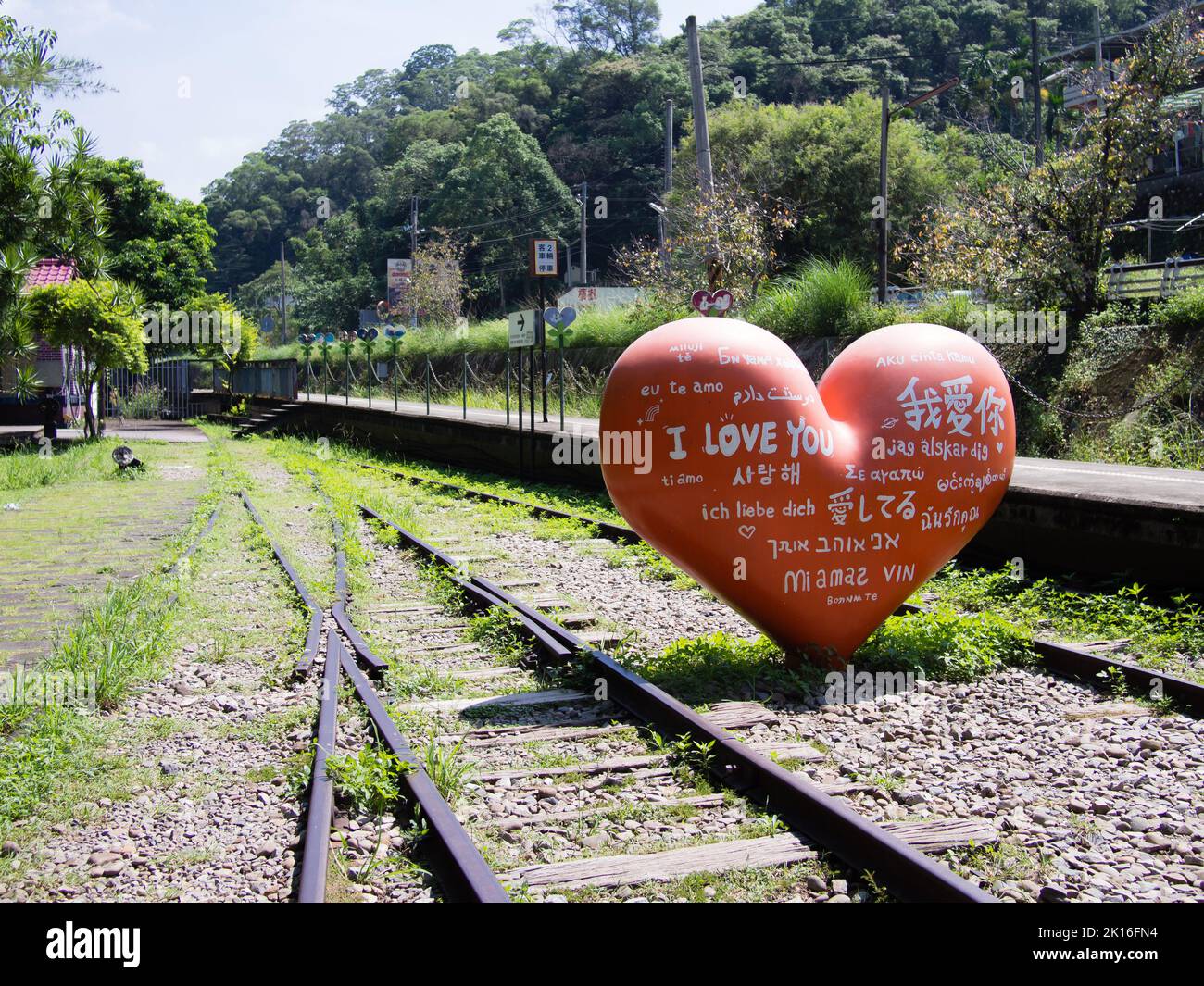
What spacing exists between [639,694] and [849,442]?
181cm

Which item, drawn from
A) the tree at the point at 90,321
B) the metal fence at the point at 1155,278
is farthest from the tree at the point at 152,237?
the metal fence at the point at 1155,278

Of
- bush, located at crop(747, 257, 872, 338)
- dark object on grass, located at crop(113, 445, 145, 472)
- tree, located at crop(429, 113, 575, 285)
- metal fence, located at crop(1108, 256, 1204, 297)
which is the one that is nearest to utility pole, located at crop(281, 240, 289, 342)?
tree, located at crop(429, 113, 575, 285)

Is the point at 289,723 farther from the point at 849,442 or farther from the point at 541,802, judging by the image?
the point at 849,442

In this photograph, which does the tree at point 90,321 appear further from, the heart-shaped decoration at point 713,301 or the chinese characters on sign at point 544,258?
the heart-shaped decoration at point 713,301

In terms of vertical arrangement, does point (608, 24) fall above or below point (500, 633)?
above

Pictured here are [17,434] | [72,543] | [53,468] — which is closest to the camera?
[72,543]

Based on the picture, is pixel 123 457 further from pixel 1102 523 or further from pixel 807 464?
pixel 1102 523

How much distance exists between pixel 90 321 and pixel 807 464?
2002cm

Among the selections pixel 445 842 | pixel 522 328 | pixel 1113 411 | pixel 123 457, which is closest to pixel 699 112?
pixel 522 328

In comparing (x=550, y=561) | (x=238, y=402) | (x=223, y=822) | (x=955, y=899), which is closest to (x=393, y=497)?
(x=550, y=561)

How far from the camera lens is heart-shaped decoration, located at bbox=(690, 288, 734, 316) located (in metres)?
13.5

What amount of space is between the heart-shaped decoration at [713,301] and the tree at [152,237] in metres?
31.7

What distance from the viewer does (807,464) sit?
227 inches

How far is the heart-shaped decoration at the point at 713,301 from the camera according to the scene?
1348 cm
